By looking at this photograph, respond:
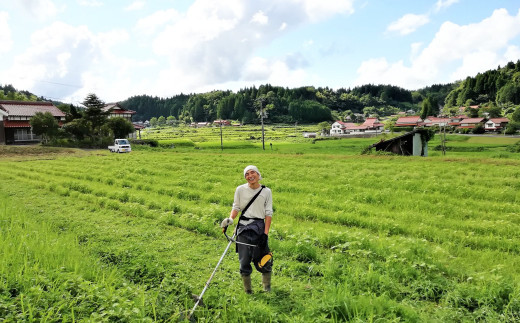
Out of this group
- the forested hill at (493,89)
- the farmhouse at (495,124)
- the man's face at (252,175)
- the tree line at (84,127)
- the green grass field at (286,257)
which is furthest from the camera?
the forested hill at (493,89)

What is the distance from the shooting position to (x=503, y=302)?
4727mm

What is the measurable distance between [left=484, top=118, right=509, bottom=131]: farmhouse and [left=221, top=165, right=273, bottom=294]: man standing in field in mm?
93553

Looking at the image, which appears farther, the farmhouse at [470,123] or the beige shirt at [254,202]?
the farmhouse at [470,123]

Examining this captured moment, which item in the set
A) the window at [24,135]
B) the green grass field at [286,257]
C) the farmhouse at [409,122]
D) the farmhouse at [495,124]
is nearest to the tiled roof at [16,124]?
the window at [24,135]

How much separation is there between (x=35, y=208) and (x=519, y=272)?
1416 centimetres

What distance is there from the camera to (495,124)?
80.8 meters

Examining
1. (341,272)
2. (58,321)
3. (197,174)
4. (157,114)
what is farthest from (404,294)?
(157,114)

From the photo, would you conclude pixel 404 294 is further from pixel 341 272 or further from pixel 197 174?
pixel 197 174

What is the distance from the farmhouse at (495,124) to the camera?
78806mm

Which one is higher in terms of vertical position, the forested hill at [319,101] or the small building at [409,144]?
the forested hill at [319,101]

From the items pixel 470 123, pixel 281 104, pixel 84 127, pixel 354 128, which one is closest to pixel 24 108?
pixel 84 127

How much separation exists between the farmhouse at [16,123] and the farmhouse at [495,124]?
100m

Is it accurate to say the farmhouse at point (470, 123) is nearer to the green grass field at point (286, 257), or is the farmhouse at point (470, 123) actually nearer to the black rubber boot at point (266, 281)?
the green grass field at point (286, 257)

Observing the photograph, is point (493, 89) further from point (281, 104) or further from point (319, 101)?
point (281, 104)
